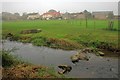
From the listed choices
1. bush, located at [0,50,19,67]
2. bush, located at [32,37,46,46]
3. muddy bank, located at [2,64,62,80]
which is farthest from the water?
bush, located at [32,37,46,46]

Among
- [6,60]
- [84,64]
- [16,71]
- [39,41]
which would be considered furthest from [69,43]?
Answer: [16,71]

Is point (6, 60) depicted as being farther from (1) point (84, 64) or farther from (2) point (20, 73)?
(1) point (84, 64)

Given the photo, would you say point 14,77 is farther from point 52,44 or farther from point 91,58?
point 52,44

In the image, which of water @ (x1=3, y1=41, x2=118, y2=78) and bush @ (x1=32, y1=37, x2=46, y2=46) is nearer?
water @ (x1=3, y1=41, x2=118, y2=78)

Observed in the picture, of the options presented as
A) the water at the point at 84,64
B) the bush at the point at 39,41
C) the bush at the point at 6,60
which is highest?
the bush at the point at 39,41

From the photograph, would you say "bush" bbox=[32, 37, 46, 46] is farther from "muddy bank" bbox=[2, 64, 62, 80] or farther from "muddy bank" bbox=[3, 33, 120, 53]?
"muddy bank" bbox=[2, 64, 62, 80]

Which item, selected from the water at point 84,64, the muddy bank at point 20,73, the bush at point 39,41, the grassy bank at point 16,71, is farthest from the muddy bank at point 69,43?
the muddy bank at point 20,73

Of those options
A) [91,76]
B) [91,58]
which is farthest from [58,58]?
[91,76]

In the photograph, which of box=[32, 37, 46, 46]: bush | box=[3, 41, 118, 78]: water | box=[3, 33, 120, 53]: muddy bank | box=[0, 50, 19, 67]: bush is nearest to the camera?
box=[0, 50, 19, 67]: bush

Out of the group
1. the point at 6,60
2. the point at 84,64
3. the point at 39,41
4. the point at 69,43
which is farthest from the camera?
the point at 39,41

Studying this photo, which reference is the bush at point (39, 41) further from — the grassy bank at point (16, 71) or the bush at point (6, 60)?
the bush at point (6, 60)

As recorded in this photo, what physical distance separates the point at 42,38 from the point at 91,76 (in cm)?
2004

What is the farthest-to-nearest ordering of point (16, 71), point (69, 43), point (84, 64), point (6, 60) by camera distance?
1. point (69, 43)
2. point (84, 64)
3. point (6, 60)
4. point (16, 71)

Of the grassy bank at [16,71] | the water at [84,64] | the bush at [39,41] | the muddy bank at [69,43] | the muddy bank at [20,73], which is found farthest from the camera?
the bush at [39,41]
